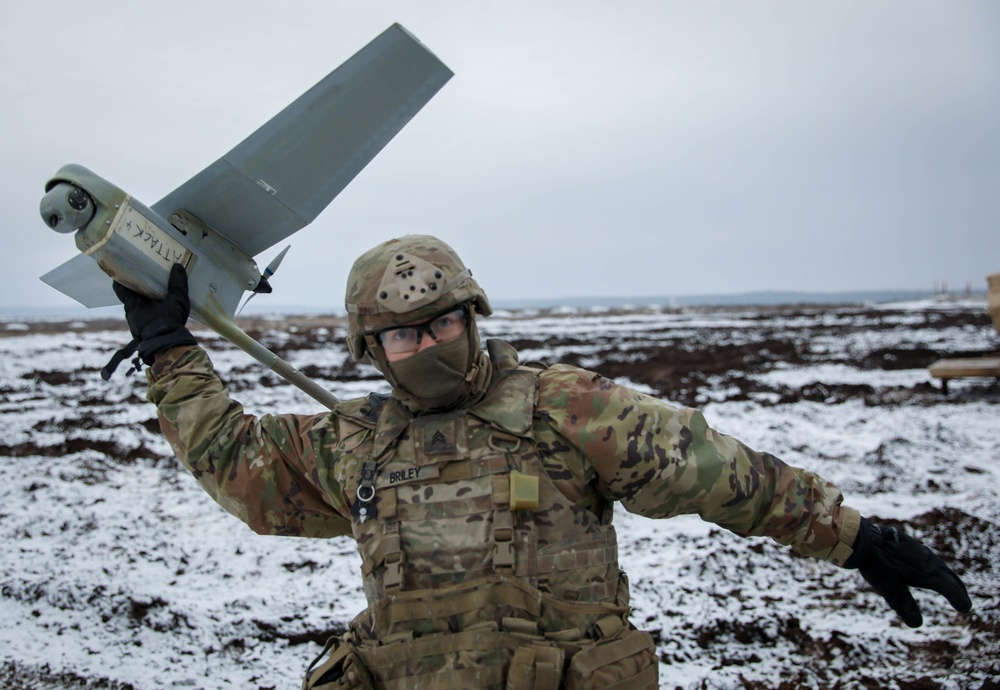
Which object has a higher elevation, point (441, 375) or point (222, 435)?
point (441, 375)

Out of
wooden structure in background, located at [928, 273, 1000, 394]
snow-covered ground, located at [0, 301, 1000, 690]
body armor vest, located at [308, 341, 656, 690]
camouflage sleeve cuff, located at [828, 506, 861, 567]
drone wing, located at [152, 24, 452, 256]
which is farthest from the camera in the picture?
wooden structure in background, located at [928, 273, 1000, 394]

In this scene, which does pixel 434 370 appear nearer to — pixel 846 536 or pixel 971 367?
pixel 846 536

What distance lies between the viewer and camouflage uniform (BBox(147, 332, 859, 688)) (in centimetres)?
178

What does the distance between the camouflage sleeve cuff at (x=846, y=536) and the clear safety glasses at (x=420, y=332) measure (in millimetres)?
1223

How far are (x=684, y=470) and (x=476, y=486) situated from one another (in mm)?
561

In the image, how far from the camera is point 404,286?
73.1 inches

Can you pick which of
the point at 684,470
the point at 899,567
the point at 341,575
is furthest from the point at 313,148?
the point at 341,575

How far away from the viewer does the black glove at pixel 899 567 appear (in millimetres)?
1963

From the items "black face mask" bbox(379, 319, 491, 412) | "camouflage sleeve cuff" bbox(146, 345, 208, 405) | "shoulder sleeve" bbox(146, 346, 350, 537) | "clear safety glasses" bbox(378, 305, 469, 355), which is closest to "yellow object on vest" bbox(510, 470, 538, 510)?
"black face mask" bbox(379, 319, 491, 412)

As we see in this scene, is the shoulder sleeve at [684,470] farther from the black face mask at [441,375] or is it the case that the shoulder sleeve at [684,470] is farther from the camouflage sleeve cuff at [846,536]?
the black face mask at [441,375]

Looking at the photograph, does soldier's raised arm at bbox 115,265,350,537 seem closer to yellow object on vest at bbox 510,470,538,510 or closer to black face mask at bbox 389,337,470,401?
black face mask at bbox 389,337,470,401

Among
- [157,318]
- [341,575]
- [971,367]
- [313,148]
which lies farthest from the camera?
[971,367]

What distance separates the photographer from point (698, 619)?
417 cm

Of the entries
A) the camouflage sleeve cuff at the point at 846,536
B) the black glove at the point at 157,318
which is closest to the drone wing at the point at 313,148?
the black glove at the point at 157,318
